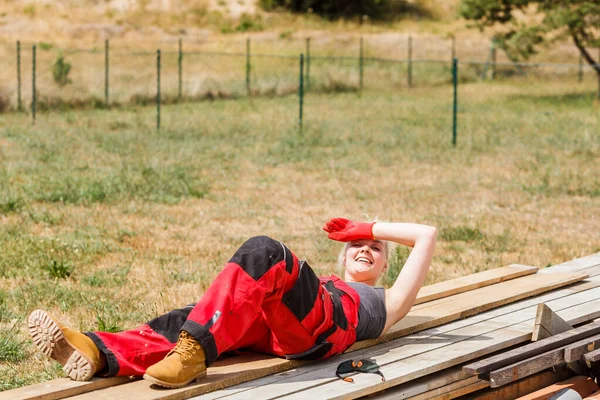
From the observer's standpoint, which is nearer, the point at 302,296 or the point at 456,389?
the point at 302,296

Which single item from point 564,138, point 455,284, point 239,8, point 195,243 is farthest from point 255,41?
point 455,284

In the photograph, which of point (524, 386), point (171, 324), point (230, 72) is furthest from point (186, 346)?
point (230, 72)

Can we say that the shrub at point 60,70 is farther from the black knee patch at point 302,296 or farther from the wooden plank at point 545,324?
the black knee patch at point 302,296

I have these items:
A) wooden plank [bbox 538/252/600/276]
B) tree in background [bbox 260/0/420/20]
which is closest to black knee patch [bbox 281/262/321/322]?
wooden plank [bbox 538/252/600/276]

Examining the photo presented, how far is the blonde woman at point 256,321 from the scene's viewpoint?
12.7 feet

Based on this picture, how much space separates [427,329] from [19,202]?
6476mm

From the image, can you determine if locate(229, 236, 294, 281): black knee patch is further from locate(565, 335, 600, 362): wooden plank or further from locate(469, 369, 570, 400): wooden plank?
locate(565, 335, 600, 362): wooden plank

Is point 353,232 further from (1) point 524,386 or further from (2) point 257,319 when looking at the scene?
(1) point 524,386

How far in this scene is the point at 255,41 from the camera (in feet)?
137

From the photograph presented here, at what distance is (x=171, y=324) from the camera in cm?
418

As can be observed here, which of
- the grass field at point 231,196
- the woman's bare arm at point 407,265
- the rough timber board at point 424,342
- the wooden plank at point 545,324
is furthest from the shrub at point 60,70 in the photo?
the wooden plank at point 545,324

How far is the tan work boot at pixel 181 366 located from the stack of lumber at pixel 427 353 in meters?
0.05

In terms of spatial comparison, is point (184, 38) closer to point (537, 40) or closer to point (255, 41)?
point (255, 41)

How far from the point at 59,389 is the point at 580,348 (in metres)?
2.57
